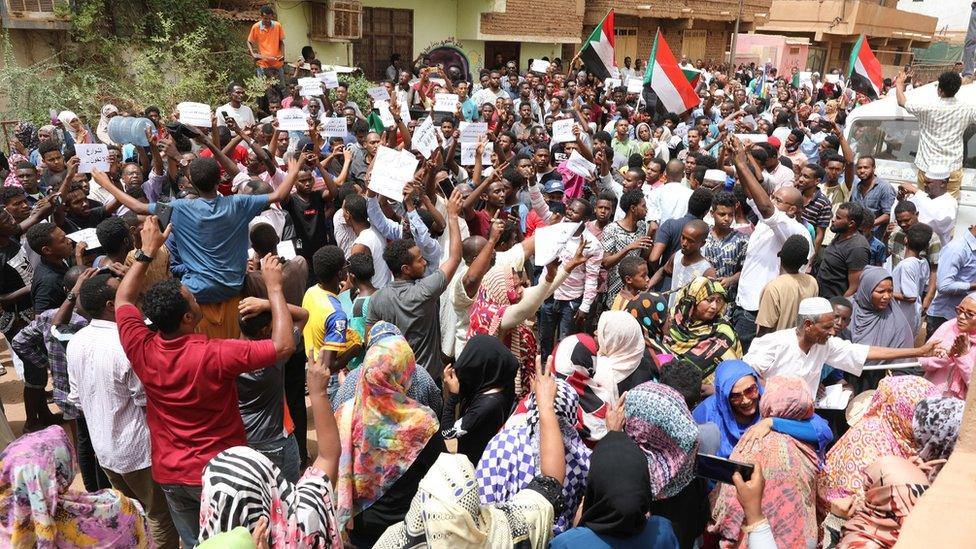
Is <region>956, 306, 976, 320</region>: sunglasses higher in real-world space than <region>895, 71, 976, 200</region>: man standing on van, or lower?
lower

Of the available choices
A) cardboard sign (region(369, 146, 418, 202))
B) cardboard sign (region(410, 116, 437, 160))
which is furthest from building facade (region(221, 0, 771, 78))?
cardboard sign (region(369, 146, 418, 202))

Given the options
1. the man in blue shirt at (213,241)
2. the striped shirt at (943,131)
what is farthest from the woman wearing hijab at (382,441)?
the striped shirt at (943,131)

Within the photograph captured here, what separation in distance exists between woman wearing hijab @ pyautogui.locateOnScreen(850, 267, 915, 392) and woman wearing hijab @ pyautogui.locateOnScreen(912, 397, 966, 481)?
223 cm

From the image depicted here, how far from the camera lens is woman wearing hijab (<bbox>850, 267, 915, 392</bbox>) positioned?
5102 millimetres

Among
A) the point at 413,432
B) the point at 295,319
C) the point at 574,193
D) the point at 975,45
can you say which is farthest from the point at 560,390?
the point at 975,45

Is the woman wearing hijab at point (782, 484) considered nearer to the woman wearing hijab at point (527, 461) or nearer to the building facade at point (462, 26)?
the woman wearing hijab at point (527, 461)

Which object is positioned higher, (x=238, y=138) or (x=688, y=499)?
(x=238, y=138)

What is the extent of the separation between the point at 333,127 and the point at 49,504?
685 centimetres

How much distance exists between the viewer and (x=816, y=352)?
4.36m

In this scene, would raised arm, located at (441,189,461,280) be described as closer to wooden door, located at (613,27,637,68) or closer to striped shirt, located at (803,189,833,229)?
striped shirt, located at (803,189,833,229)

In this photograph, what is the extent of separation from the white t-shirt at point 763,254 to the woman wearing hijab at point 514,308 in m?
1.63

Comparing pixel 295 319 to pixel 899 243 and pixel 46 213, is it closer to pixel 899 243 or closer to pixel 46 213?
pixel 46 213

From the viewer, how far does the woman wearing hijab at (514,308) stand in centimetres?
462

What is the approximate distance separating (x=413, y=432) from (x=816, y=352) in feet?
8.03
